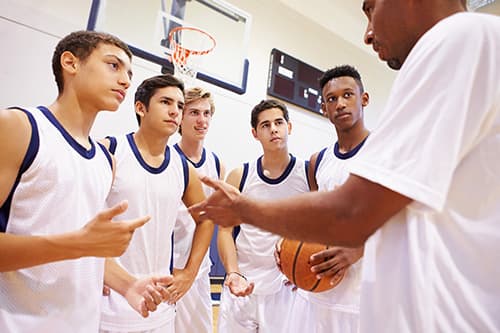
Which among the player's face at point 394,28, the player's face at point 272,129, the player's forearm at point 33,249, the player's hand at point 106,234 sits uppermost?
the player's face at point 272,129

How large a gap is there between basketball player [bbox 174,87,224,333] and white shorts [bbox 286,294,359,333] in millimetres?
722

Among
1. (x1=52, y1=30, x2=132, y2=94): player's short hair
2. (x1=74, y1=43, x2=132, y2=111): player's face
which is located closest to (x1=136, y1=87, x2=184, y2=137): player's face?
(x1=74, y1=43, x2=132, y2=111): player's face

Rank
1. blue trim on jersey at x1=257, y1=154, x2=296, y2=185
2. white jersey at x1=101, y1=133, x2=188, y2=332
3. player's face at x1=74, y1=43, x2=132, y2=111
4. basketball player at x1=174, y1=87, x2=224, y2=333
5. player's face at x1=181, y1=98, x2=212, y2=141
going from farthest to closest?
player's face at x1=181, y1=98, x2=212, y2=141
blue trim on jersey at x1=257, y1=154, x2=296, y2=185
basketball player at x1=174, y1=87, x2=224, y2=333
white jersey at x1=101, y1=133, x2=188, y2=332
player's face at x1=74, y1=43, x2=132, y2=111

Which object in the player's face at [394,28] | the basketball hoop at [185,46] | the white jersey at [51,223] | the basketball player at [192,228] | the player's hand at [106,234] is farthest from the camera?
the basketball hoop at [185,46]

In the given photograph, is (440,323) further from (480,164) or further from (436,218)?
(480,164)

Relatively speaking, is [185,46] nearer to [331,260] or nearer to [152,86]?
[152,86]

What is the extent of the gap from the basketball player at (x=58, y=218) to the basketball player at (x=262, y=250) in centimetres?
105

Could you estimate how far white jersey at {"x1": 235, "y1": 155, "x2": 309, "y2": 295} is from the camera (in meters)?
2.44

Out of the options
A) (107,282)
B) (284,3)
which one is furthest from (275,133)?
(284,3)

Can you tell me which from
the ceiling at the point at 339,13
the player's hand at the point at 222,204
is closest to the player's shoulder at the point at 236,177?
the player's hand at the point at 222,204

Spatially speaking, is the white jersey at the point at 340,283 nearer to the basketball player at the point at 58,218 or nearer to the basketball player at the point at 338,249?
the basketball player at the point at 338,249

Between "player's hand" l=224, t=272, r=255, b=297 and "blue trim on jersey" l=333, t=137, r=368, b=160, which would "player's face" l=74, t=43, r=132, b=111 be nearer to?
"player's hand" l=224, t=272, r=255, b=297

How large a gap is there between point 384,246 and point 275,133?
201 centimetres

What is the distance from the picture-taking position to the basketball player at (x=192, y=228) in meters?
2.50
